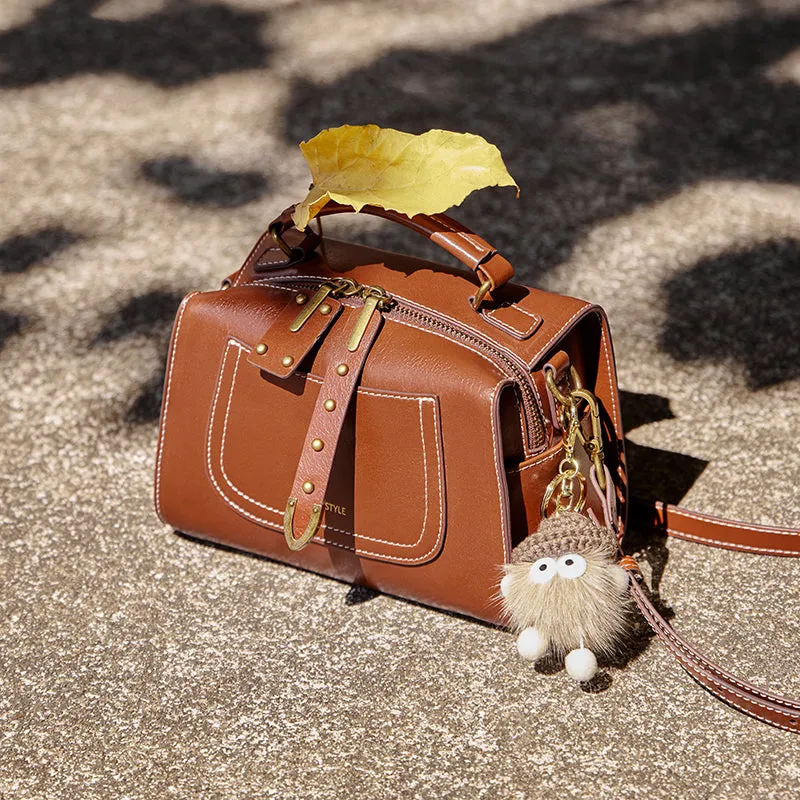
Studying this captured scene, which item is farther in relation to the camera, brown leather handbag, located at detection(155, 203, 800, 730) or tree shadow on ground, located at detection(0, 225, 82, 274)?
tree shadow on ground, located at detection(0, 225, 82, 274)

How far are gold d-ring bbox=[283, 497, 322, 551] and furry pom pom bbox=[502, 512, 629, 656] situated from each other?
10.8 inches

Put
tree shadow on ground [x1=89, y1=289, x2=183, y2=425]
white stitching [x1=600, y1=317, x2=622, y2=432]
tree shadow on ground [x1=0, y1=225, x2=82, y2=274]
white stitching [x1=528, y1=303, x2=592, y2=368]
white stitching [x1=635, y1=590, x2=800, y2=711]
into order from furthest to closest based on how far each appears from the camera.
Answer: tree shadow on ground [x1=0, y1=225, x2=82, y2=274] → tree shadow on ground [x1=89, y1=289, x2=183, y2=425] → white stitching [x1=600, y1=317, x2=622, y2=432] → white stitching [x1=528, y1=303, x2=592, y2=368] → white stitching [x1=635, y1=590, x2=800, y2=711]

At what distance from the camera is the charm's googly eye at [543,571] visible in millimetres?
1498

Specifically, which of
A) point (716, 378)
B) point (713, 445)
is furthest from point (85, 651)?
point (716, 378)

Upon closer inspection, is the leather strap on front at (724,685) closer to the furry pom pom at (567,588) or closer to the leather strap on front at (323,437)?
the furry pom pom at (567,588)

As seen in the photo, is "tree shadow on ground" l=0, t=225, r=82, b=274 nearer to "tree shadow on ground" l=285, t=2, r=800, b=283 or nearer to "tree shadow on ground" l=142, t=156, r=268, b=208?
"tree shadow on ground" l=142, t=156, r=268, b=208

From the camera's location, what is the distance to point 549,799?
1.41m

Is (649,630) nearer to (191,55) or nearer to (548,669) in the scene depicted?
(548,669)

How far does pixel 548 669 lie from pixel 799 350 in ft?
3.17

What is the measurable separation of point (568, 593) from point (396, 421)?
324 mm

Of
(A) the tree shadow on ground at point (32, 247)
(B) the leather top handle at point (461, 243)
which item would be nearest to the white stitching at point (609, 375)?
(B) the leather top handle at point (461, 243)

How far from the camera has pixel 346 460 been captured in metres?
1.64

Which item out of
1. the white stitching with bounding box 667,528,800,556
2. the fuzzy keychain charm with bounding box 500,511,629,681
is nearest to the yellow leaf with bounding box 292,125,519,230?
the fuzzy keychain charm with bounding box 500,511,629,681

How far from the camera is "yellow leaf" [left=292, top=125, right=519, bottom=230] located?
1.63m
